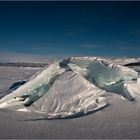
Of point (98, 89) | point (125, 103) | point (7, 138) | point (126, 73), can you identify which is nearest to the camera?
point (7, 138)

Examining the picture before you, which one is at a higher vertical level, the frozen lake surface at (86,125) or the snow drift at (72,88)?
the snow drift at (72,88)

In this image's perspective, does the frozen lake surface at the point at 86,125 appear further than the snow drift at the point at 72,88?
No

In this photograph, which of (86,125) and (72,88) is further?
(72,88)

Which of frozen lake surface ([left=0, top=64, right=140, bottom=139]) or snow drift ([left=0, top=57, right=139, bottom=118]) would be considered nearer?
frozen lake surface ([left=0, top=64, right=140, bottom=139])

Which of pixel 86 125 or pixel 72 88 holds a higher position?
pixel 72 88

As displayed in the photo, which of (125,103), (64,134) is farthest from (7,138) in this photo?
(125,103)

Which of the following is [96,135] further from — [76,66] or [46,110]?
[76,66]

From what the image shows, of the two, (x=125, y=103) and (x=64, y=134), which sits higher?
(x=125, y=103)

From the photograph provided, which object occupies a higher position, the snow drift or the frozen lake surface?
the snow drift
